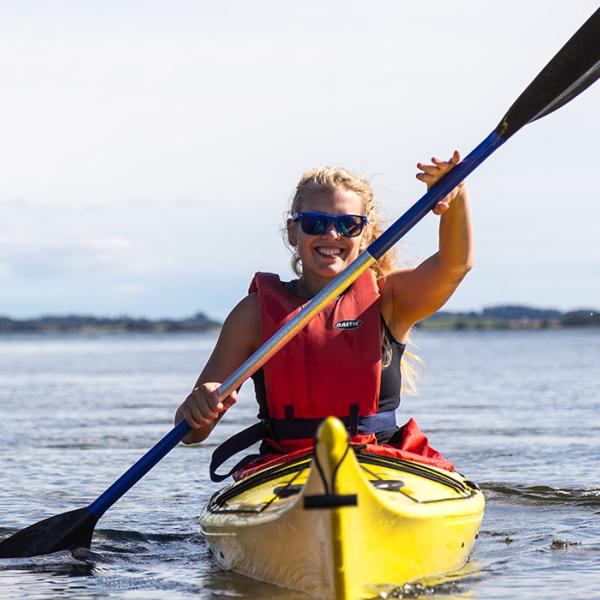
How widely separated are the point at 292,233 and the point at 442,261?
2.80 feet

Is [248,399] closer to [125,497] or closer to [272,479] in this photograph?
[125,497]

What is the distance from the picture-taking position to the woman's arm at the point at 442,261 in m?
5.04

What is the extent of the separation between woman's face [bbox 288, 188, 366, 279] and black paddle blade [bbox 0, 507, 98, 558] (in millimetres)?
1833

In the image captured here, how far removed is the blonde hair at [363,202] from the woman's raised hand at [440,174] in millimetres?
460

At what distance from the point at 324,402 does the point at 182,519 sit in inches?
88.0

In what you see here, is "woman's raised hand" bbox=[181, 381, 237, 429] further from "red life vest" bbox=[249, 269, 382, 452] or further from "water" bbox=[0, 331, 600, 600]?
"water" bbox=[0, 331, 600, 600]

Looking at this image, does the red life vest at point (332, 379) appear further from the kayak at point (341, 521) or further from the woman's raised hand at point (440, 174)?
the woman's raised hand at point (440, 174)

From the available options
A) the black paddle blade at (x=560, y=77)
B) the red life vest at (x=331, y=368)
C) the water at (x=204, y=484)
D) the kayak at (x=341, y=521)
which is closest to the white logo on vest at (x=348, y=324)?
Result: the red life vest at (x=331, y=368)

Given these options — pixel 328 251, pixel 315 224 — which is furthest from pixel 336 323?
pixel 315 224

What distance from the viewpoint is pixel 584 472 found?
28.0 ft

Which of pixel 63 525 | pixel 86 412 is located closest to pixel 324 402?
pixel 63 525

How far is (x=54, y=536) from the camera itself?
20.0 ft

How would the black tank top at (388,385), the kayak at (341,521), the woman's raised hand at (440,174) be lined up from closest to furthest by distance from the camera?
the kayak at (341,521), the woman's raised hand at (440,174), the black tank top at (388,385)

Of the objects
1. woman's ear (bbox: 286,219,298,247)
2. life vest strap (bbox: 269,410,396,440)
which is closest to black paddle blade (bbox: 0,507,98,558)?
life vest strap (bbox: 269,410,396,440)
